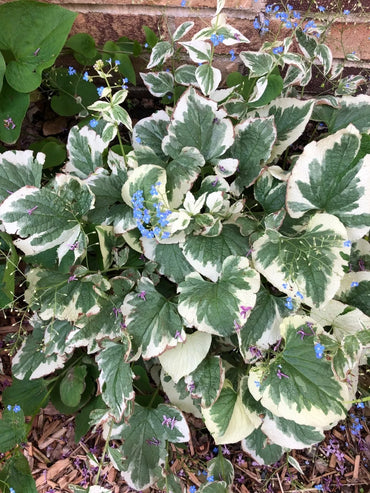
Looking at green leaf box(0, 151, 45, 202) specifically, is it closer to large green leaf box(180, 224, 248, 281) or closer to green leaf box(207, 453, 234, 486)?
large green leaf box(180, 224, 248, 281)

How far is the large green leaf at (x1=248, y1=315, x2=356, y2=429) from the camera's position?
101 cm

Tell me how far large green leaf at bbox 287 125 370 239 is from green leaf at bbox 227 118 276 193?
15cm

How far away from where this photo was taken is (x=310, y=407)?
1.01 meters

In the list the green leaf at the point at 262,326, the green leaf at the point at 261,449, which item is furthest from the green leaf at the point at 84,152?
the green leaf at the point at 261,449

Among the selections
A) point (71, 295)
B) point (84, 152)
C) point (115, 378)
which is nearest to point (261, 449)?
point (115, 378)

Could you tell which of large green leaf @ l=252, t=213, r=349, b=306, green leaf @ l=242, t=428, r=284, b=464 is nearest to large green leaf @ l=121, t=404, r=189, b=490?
green leaf @ l=242, t=428, r=284, b=464

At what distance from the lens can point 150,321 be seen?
112cm

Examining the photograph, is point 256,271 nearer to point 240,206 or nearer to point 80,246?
point 240,206

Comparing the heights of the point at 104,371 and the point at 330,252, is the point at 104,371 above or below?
below

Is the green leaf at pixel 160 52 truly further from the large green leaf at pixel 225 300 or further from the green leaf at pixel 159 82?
the large green leaf at pixel 225 300

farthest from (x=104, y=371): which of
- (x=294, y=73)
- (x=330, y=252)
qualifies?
(x=294, y=73)

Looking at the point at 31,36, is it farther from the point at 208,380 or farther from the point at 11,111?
the point at 208,380

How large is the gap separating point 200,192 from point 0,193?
514mm

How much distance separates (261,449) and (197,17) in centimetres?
127
